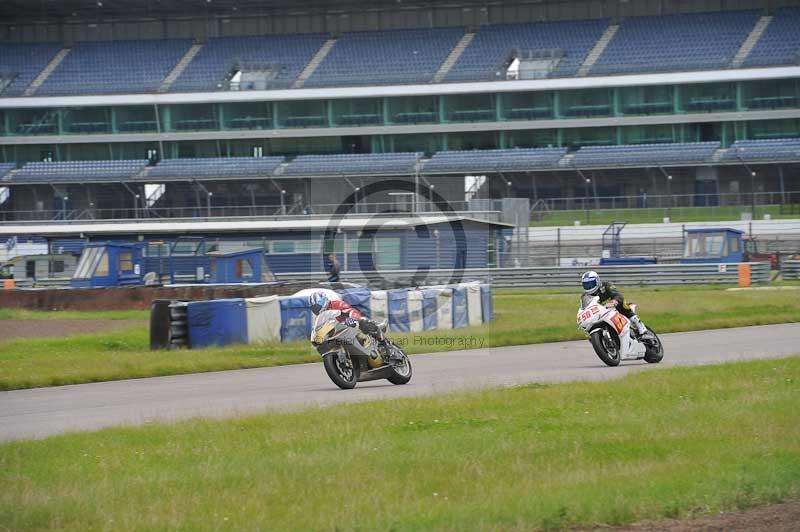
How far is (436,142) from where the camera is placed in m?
66.3

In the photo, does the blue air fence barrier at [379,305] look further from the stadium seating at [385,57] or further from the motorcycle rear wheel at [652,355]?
the stadium seating at [385,57]

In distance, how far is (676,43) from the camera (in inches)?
2530

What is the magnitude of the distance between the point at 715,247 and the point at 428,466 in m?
38.0

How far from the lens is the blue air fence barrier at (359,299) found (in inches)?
938

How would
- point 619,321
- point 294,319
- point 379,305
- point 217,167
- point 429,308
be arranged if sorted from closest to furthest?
point 619,321 < point 294,319 < point 379,305 < point 429,308 < point 217,167

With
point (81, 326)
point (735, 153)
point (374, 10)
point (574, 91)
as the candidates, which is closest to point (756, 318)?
point (81, 326)

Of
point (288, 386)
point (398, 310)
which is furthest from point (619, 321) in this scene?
point (398, 310)

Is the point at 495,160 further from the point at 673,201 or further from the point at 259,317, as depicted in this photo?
the point at 259,317

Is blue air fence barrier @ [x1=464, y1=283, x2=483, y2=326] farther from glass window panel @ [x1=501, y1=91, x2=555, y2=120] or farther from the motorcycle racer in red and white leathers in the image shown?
glass window panel @ [x1=501, y1=91, x2=555, y2=120]

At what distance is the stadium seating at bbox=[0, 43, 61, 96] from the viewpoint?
69.2 metres

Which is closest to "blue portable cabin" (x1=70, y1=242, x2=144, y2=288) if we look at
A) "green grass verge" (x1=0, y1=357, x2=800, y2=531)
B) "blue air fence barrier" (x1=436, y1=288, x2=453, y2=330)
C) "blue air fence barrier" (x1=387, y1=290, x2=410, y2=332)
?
"blue air fence barrier" (x1=436, y1=288, x2=453, y2=330)

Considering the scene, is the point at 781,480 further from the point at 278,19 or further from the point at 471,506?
the point at 278,19

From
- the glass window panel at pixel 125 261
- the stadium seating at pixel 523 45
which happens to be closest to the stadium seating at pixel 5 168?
the stadium seating at pixel 523 45

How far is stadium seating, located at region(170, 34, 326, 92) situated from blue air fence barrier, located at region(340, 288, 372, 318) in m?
44.0
